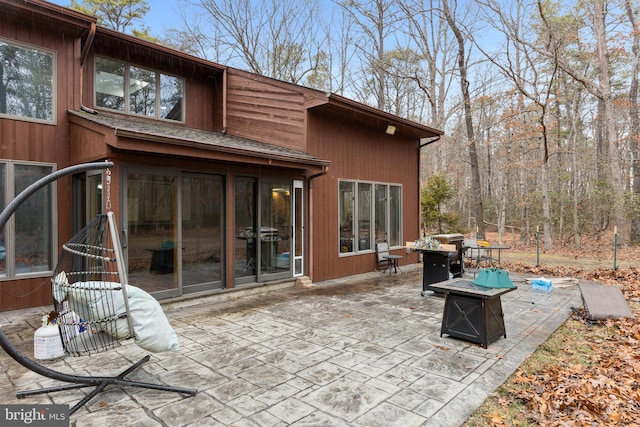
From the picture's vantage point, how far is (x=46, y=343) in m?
3.21

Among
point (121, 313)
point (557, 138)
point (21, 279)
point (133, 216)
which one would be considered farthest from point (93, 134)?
point (557, 138)

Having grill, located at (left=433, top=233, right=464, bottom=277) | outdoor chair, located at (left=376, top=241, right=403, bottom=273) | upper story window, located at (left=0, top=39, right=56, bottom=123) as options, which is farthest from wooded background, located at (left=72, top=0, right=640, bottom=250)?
upper story window, located at (left=0, top=39, right=56, bottom=123)

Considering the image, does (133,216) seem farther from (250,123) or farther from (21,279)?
(250,123)

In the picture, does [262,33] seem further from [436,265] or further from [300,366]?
[300,366]

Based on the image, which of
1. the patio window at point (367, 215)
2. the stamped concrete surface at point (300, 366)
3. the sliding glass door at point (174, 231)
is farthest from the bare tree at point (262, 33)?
the stamped concrete surface at point (300, 366)

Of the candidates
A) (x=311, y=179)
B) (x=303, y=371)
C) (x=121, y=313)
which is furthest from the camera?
(x=311, y=179)

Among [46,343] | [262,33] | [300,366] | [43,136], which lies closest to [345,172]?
[300,366]

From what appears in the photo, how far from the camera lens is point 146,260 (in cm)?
509

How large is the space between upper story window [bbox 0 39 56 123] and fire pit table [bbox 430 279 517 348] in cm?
623

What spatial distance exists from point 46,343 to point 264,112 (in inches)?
222

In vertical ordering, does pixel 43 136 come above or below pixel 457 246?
above

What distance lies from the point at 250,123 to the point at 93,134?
3.44m

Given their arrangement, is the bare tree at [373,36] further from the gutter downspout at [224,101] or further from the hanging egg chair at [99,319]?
the hanging egg chair at [99,319]

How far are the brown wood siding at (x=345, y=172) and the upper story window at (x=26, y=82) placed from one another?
428 centimetres
